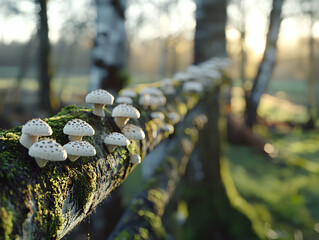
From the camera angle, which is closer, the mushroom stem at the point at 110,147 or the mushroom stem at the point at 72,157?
the mushroom stem at the point at 72,157

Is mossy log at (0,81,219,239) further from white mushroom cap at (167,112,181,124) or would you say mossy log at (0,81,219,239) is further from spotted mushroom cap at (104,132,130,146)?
white mushroom cap at (167,112,181,124)

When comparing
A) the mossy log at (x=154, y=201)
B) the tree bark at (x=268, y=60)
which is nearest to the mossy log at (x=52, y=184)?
the mossy log at (x=154, y=201)

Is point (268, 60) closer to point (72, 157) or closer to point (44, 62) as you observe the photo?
point (44, 62)

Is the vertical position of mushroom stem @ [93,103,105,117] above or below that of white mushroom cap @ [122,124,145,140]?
above

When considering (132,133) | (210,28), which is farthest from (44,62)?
(132,133)

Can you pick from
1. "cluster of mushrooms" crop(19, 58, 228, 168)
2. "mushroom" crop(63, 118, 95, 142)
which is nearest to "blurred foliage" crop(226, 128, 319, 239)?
"cluster of mushrooms" crop(19, 58, 228, 168)

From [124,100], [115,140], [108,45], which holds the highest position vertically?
[108,45]

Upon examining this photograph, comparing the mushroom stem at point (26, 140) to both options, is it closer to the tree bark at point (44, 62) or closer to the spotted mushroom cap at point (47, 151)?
the spotted mushroom cap at point (47, 151)
